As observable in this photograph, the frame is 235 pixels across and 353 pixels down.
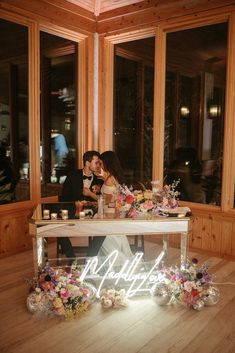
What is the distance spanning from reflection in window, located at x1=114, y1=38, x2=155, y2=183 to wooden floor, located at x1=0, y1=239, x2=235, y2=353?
229 centimetres

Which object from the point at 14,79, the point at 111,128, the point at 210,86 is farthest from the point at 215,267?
the point at 14,79

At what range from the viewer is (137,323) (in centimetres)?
267

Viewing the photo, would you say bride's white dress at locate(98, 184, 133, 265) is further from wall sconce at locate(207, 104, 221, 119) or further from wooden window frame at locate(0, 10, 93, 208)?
wall sconce at locate(207, 104, 221, 119)

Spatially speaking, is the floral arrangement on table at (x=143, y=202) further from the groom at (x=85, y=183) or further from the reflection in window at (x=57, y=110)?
the reflection in window at (x=57, y=110)

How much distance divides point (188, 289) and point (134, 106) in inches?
113

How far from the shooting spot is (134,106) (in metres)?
4.96

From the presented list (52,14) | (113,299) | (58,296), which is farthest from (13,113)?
(113,299)

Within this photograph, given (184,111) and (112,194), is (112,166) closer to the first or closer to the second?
(112,194)

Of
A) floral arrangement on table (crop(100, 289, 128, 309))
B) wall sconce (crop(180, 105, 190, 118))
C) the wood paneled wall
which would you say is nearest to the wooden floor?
floral arrangement on table (crop(100, 289, 128, 309))

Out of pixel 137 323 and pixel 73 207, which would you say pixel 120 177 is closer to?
pixel 73 207

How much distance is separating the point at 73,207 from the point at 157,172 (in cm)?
166

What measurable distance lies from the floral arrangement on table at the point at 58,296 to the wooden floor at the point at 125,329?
2.8 inches

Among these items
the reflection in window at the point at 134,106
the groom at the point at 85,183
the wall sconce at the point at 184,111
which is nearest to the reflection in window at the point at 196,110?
the wall sconce at the point at 184,111

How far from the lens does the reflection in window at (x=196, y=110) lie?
416cm
